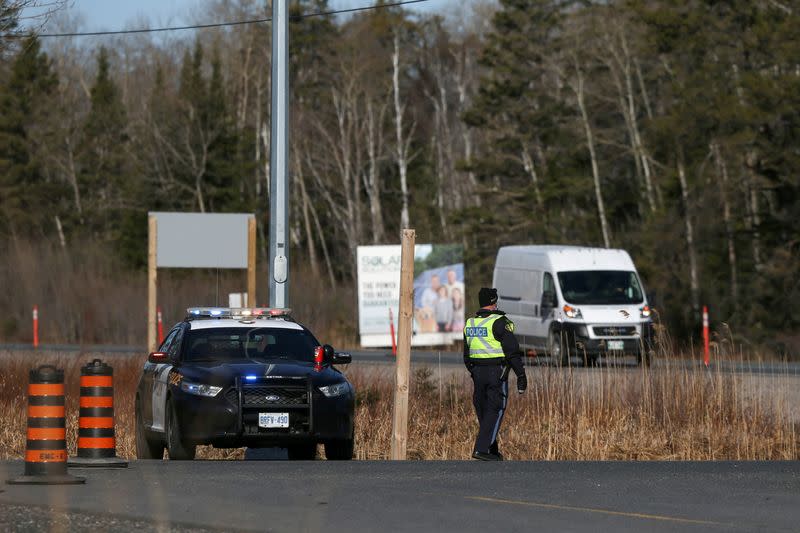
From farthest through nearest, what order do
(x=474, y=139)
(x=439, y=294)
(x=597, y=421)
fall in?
(x=474, y=139) < (x=439, y=294) < (x=597, y=421)

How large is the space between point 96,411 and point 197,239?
1286cm

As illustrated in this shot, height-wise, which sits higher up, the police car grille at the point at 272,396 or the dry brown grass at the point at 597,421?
the police car grille at the point at 272,396

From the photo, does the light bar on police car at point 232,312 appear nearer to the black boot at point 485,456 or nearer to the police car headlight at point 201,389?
the police car headlight at point 201,389

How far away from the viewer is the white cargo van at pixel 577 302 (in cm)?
3338

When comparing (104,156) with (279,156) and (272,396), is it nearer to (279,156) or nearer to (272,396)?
(279,156)

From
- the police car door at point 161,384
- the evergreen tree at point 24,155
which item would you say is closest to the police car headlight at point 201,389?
the police car door at point 161,384

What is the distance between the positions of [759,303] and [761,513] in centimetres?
3273

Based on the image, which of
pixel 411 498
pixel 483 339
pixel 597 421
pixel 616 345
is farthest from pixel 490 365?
pixel 616 345

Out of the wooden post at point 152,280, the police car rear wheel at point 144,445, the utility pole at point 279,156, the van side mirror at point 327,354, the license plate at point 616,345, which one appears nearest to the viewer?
the van side mirror at point 327,354

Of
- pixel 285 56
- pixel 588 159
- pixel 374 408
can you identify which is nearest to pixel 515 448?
pixel 374 408

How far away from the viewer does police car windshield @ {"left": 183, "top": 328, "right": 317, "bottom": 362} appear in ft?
55.2

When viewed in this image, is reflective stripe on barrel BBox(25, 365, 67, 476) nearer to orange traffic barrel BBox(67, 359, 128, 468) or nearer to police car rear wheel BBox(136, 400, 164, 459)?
orange traffic barrel BBox(67, 359, 128, 468)

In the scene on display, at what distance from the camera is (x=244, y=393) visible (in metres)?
15.7

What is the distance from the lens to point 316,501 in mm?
11828
